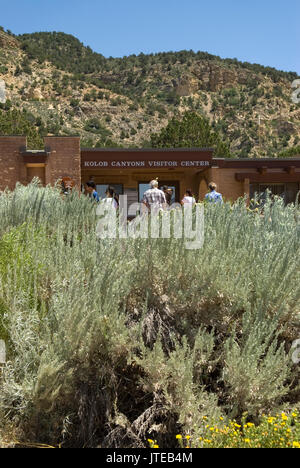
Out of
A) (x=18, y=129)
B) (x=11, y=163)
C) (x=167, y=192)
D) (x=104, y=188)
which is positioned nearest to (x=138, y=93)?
(x=18, y=129)

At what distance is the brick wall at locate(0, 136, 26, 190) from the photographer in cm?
2069

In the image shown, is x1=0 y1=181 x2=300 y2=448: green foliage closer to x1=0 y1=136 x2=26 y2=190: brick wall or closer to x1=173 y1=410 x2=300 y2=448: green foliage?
x1=173 y1=410 x2=300 y2=448: green foliage

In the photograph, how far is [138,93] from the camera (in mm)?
80750

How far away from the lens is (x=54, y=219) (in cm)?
639

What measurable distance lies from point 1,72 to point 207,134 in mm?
37925

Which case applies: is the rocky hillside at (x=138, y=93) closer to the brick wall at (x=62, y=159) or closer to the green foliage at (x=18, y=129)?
the green foliage at (x=18, y=129)

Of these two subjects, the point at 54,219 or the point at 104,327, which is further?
the point at 54,219

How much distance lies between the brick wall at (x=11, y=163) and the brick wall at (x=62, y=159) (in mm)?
1085

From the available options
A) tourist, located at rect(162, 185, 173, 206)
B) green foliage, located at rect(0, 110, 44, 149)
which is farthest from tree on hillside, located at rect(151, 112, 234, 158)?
tourist, located at rect(162, 185, 173, 206)

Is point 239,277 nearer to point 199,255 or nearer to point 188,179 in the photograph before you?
point 199,255

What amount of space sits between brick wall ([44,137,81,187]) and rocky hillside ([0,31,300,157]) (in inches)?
1136

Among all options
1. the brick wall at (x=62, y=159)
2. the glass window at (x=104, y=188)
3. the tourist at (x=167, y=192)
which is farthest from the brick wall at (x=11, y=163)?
the tourist at (x=167, y=192)
